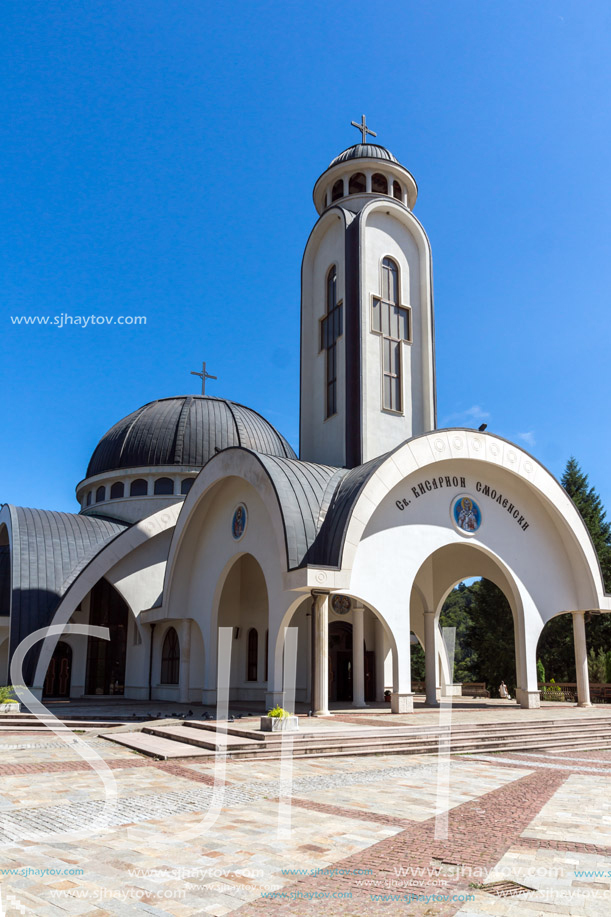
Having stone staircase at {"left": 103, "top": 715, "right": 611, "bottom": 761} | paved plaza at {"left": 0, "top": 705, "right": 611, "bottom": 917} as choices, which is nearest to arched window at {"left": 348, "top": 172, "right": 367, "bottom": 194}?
stone staircase at {"left": 103, "top": 715, "right": 611, "bottom": 761}

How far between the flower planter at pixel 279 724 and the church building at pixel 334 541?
3335 millimetres

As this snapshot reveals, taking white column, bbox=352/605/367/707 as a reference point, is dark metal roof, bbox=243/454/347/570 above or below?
above

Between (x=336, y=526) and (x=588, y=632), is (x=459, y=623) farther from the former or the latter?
(x=336, y=526)

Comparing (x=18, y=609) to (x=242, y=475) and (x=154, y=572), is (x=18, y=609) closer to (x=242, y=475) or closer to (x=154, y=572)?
(x=154, y=572)

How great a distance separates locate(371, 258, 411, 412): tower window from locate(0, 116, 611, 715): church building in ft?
0.21

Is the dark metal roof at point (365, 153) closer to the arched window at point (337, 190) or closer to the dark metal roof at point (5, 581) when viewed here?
the arched window at point (337, 190)

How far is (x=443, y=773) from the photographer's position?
10.6 m

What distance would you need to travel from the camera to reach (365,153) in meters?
25.0

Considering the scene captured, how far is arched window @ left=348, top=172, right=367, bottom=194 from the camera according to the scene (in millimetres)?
25359

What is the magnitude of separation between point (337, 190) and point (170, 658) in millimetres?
16986

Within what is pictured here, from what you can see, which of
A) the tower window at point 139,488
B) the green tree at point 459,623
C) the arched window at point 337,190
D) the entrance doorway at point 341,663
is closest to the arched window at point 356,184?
the arched window at point 337,190

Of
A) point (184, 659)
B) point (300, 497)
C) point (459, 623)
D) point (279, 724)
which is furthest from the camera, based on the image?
point (459, 623)

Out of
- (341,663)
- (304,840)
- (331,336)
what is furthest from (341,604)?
(304,840)

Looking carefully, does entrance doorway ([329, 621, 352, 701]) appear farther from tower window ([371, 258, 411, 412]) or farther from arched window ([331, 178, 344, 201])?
arched window ([331, 178, 344, 201])
